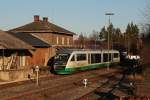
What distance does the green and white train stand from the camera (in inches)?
1815

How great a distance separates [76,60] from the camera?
47.6 meters

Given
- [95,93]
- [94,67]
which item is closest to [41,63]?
[94,67]

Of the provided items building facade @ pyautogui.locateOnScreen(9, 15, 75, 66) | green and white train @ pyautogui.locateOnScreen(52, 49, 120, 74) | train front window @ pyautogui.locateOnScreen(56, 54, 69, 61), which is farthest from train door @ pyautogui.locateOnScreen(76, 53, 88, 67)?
building facade @ pyautogui.locateOnScreen(9, 15, 75, 66)

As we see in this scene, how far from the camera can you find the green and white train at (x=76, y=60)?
4609 centimetres

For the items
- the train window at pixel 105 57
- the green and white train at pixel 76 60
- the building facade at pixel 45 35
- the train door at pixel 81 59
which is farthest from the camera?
the train window at pixel 105 57

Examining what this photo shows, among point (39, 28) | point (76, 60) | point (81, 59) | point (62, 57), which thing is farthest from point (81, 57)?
point (39, 28)

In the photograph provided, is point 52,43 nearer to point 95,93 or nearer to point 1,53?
point 1,53

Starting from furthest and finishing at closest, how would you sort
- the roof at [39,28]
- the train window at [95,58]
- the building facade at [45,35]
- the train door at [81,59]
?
the roof at [39,28] < the building facade at [45,35] < the train window at [95,58] < the train door at [81,59]

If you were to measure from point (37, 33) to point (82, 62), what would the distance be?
2084cm

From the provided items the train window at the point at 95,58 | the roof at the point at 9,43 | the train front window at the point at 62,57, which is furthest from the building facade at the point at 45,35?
the train front window at the point at 62,57

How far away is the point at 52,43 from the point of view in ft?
223

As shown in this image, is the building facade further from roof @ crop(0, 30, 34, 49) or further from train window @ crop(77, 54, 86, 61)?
train window @ crop(77, 54, 86, 61)

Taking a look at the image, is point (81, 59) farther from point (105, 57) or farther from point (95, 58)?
point (105, 57)

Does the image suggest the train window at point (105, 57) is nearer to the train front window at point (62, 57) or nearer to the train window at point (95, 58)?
the train window at point (95, 58)
